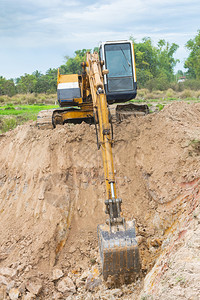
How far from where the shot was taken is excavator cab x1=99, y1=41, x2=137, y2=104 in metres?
9.34

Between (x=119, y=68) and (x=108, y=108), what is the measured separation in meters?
4.10

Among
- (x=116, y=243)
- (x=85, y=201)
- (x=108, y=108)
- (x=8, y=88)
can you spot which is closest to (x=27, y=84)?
(x=8, y=88)

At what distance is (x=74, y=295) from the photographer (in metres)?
5.66

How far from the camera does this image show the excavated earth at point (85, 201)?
18.6 ft

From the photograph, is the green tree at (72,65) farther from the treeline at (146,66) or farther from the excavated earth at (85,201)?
the excavated earth at (85,201)

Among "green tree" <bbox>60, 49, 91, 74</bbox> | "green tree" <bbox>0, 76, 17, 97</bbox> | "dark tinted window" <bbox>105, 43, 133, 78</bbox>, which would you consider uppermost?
"green tree" <bbox>60, 49, 91, 74</bbox>

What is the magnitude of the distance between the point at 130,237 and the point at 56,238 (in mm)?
2495

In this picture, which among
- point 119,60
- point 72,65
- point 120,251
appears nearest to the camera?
point 120,251

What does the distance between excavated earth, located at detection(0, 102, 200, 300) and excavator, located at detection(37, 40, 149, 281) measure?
1.81 feet

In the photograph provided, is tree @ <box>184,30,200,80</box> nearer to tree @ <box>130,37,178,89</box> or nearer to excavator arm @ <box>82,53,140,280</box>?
tree @ <box>130,37,178,89</box>

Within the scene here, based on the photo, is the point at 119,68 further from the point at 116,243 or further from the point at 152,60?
the point at 152,60

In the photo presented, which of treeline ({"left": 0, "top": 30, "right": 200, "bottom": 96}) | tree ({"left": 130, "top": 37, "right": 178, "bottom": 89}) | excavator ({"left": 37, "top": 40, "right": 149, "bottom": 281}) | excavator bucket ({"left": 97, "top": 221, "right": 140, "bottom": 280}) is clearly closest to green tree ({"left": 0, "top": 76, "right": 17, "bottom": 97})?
treeline ({"left": 0, "top": 30, "right": 200, "bottom": 96})

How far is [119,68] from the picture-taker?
9.38m

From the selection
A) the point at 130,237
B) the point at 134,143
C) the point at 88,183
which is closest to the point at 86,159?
the point at 88,183
